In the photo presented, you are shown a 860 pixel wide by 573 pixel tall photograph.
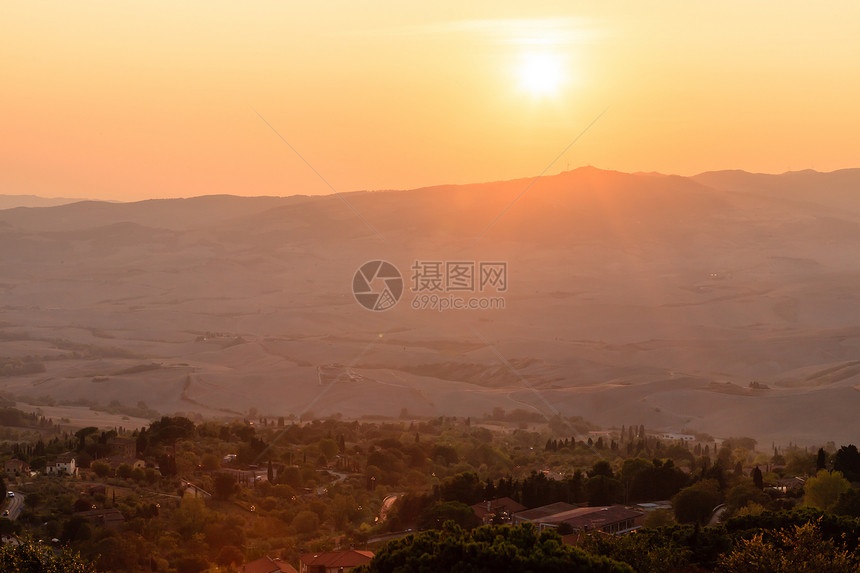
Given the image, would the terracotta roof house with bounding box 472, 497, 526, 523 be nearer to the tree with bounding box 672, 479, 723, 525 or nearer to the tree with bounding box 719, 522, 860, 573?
the tree with bounding box 672, 479, 723, 525

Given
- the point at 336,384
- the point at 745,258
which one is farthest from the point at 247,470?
the point at 745,258

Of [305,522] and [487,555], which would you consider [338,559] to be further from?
[487,555]

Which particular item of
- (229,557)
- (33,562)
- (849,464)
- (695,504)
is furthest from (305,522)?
(849,464)

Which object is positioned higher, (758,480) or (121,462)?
(758,480)

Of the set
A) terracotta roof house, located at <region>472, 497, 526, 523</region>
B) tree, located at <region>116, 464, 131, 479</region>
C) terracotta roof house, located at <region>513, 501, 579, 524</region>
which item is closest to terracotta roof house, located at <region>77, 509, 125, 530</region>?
tree, located at <region>116, 464, 131, 479</region>

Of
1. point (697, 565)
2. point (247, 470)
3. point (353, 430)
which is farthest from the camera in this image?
point (353, 430)

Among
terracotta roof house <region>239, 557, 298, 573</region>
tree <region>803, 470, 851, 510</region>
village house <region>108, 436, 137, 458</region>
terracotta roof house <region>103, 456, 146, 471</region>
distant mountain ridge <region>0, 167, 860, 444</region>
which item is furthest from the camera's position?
distant mountain ridge <region>0, 167, 860, 444</region>

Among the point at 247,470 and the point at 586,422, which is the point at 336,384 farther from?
the point at 247,470
